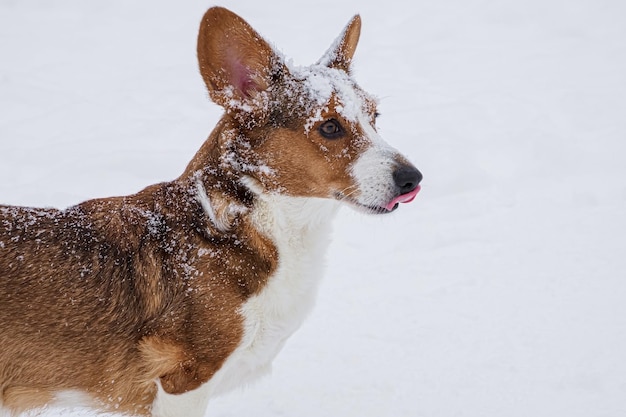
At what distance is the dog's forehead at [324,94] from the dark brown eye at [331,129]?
5 centimetres

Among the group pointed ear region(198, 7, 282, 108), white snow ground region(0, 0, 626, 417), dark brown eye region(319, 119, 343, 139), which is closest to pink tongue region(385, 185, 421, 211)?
dark brown eye region(319, 119, 343, 139)

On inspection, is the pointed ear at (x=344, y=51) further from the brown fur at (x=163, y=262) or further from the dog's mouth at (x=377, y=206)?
the dog's mouth at (x=377, y=206)

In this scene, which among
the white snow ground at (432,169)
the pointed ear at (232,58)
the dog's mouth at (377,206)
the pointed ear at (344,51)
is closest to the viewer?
the pointed ear at (232,58)

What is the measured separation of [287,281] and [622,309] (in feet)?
11.0

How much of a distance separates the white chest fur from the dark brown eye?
1.12ft

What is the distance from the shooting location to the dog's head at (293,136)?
351cm

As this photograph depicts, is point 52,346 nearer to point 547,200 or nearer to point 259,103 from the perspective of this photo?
point 259,103

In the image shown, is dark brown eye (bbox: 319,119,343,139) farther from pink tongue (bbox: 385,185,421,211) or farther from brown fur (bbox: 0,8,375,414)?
pink tongue (bbox: 385,185,421,211)

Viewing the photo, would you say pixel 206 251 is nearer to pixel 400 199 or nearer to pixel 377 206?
pixel 377 206

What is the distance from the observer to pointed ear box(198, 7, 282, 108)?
3.44 metres

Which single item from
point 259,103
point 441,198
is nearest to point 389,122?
point 441,198

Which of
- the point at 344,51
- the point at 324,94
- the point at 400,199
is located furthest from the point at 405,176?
the point at 344,51

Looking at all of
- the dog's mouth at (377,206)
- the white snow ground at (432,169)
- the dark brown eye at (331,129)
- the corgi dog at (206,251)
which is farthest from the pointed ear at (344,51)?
the white snow ground at (432,169)

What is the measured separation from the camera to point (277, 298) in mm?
3574
